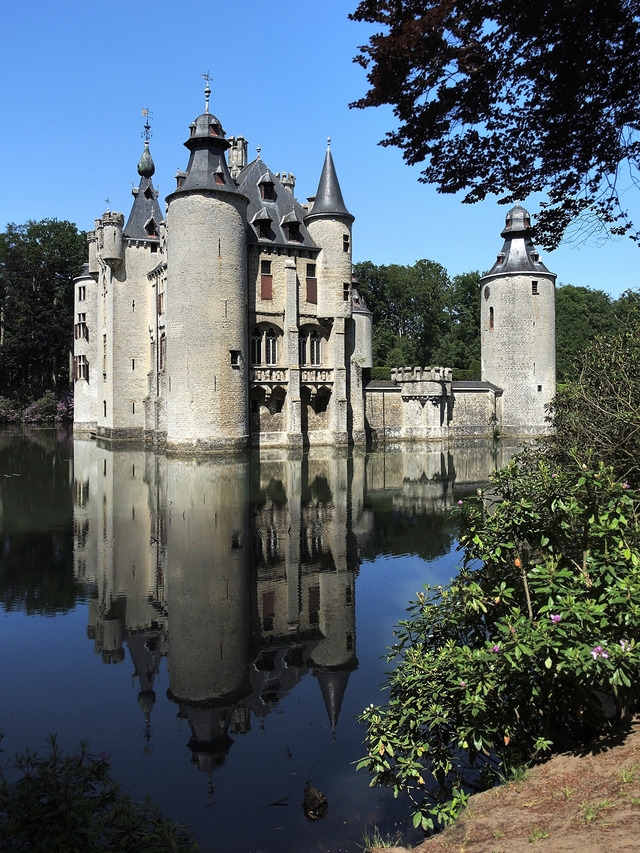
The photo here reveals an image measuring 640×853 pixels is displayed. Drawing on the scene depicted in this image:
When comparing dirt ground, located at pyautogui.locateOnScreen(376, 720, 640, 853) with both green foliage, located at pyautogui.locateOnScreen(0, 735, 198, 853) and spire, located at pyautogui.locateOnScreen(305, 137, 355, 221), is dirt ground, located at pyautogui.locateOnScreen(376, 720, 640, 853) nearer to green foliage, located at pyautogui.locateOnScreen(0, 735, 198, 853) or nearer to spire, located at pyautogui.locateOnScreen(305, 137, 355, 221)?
green foliage, located at pyautogui.locateOnScreen(0, 735, 198, 853)

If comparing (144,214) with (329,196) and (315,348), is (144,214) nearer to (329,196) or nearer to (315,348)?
(329,196)

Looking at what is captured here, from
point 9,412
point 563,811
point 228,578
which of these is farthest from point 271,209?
point 563,811

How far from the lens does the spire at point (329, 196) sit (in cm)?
3431

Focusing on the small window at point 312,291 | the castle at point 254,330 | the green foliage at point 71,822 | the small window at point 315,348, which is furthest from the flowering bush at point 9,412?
the green foliage at point 71,822

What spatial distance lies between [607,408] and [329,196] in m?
27.7

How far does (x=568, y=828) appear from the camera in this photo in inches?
161

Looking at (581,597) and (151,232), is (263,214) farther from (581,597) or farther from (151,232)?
(581,597)

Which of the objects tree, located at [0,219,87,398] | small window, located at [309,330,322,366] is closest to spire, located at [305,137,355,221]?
small window, located at [309,330,322,366]

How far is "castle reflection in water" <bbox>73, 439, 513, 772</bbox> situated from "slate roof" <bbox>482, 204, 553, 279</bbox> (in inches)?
996

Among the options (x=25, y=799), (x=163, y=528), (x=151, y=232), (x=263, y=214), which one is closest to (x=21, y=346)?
(x=151, y=232)

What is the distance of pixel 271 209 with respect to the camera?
115ft

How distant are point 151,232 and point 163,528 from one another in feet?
93.4

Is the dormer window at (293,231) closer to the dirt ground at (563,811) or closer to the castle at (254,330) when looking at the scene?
the castle at (254,330)

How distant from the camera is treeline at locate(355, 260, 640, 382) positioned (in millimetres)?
64750
